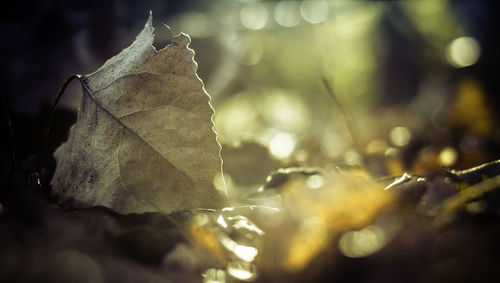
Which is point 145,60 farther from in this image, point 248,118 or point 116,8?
point 248,118

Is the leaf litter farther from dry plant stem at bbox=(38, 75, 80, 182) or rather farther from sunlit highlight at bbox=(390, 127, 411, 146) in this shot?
sunlit highlight at bbox=(390, 127, 411, 146)

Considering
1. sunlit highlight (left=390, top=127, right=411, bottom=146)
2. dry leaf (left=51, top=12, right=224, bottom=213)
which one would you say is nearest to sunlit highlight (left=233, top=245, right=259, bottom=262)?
dry leaf (left=51, top=12, right=224, bottom=213)

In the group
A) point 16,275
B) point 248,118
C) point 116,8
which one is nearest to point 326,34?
point 248,118

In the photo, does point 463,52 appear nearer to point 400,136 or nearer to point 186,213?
point 400,136

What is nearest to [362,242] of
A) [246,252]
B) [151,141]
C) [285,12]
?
[246,252]

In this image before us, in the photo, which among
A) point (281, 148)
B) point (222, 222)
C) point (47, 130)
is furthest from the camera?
point (281, 148)

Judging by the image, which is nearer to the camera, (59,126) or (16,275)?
(16,275)

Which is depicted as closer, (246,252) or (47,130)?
(246,252)
